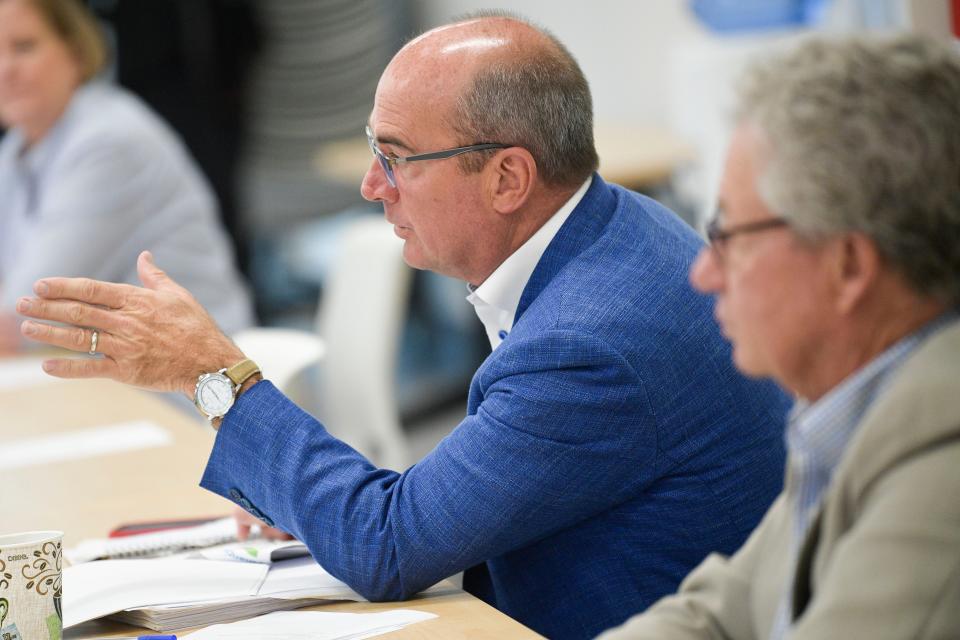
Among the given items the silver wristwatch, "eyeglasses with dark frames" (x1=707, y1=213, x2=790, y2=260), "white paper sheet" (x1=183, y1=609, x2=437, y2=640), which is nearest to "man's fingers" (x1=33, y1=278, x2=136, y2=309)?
the silver wristwatch

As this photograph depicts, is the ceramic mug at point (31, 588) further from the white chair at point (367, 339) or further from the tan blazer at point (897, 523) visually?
the white chair at point (367, 339)

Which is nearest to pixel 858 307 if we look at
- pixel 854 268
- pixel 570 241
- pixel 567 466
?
pixel 854 268

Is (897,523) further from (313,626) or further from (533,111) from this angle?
(533,111)

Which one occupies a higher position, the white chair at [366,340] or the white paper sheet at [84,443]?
the white paper sheet at [84,443]

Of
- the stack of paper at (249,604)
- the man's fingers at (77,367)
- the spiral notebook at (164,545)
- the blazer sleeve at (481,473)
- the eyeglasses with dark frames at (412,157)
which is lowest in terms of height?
the spiral notebook at (164,545)

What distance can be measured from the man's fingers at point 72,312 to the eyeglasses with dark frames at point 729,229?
0.78 m

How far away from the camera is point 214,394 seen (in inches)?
59.7

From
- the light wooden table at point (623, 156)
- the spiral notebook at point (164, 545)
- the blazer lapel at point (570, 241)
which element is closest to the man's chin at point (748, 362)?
the blazer lapel at point (570, 241)

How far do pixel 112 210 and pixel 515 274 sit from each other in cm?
191

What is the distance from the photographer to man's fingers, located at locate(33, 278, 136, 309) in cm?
153

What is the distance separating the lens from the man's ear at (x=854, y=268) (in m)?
0.95

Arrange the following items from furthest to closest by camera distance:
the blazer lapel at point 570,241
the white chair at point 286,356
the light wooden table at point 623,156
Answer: the light wooden table at point 623,156 → the white chair at point 286,356 → the blazer lapel at point 570,241

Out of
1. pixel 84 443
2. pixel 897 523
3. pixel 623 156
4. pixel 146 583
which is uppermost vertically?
pixel 897 523

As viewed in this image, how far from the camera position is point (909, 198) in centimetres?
93
